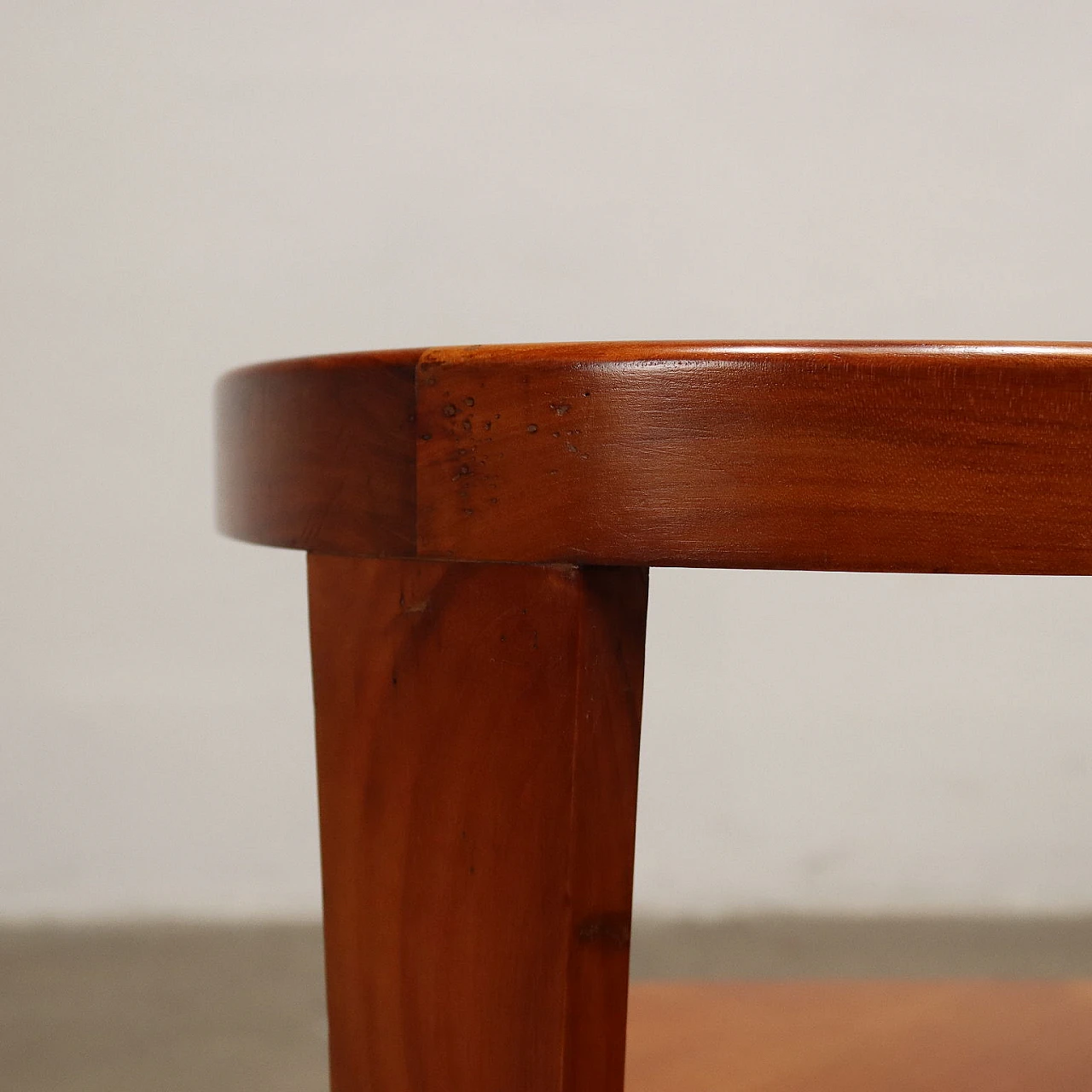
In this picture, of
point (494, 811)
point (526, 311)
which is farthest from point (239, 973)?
point (494, 811)

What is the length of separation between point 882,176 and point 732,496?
4.81 feet

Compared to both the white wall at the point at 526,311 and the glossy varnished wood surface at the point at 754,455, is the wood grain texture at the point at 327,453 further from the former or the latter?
the white wall at the point at 526,311

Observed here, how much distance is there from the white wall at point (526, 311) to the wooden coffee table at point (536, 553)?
1221 millimetres

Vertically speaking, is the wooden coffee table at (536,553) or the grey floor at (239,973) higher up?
the wooden coffee table at (536,553)

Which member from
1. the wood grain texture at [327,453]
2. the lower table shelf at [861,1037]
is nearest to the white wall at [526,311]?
the lower table shelf at [861,1037]

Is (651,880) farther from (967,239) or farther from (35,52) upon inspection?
(35,52)

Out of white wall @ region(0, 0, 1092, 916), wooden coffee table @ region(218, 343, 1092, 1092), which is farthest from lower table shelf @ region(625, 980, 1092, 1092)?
white wall @ region(0, 0, 1092, 916)

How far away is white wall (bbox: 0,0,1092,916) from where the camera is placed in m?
1.61

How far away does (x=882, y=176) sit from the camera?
1679 mm

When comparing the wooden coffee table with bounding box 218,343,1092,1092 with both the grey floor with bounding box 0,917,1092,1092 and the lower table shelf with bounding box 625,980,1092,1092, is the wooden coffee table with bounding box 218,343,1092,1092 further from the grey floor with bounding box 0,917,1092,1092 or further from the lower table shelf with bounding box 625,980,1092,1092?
the grey floor with bounding box 0,917,1092,1092

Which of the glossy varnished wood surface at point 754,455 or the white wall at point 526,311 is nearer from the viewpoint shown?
the glossy varnished wood surface at point 754,455

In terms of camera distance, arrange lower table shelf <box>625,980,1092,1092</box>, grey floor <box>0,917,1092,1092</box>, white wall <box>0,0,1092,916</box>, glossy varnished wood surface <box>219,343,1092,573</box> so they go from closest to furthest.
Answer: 1. glossy varnished wood surface <box>219,343,1092,573</box>
2. lower table shelf <box>625,980,1092,1092</box>
3. grey floor <box>0,917,1092,1092</box>
4. white wall <box>0,0,1092,916</box>

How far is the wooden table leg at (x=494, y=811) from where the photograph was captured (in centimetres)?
35

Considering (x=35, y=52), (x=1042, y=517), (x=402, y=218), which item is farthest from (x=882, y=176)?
(x=1042, y=517)
